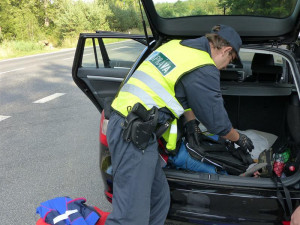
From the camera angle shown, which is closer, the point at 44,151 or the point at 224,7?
the point at 224,7

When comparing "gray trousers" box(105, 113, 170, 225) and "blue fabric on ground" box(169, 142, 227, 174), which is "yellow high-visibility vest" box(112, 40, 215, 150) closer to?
"gray trousers" box(105, 113, 170, 225)

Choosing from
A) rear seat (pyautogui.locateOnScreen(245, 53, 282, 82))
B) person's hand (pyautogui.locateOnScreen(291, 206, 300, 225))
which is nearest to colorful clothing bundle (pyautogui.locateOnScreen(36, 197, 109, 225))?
person's hand (pyautogui.locateOnScreen(291, 206, 300, 225))

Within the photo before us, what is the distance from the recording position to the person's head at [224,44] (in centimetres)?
195

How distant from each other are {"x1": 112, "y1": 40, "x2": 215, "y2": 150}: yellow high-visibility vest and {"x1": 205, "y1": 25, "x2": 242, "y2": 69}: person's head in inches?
5.0

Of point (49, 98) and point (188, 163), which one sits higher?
point (188, 163)

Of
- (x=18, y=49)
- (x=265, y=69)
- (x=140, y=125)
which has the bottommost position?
(x=18, y=49)

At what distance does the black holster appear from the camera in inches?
69.7

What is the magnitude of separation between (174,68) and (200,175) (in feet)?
2.39

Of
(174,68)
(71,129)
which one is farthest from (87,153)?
(174,68)

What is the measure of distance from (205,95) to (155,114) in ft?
1.08

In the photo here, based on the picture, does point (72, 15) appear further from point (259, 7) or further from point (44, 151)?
point (259, 7)

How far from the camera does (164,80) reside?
73.3 inches

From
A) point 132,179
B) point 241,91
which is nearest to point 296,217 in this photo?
point 132,179

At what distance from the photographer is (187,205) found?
1.97 meters
